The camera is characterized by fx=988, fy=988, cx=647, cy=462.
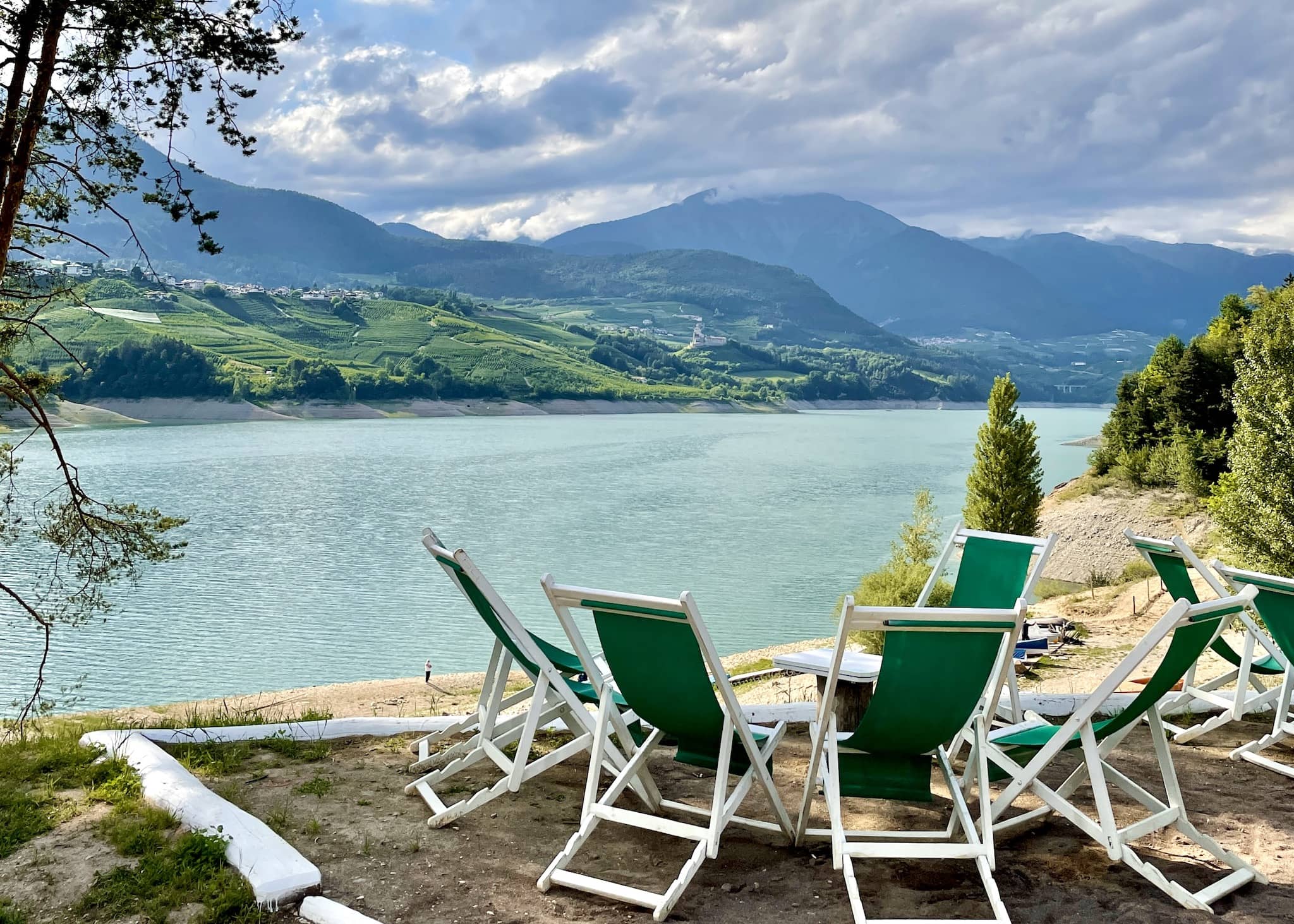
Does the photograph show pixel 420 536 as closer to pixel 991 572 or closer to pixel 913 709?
pixel 991 572

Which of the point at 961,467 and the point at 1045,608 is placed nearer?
the point at 1045,608

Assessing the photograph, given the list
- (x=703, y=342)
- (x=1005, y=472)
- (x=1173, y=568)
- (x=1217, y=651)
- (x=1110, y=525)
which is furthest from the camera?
(x=703, y=342)

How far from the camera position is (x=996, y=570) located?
451 centimetres

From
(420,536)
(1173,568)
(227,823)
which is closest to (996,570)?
(1173,568)

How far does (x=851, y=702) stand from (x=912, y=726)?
1.18 meters

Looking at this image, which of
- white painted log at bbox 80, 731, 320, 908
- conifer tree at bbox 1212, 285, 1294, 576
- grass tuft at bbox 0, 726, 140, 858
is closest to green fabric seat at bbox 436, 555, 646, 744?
white painted log at bbox 80, 731, 320, 908

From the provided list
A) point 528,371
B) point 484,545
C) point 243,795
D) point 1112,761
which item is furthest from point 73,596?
point 528,371

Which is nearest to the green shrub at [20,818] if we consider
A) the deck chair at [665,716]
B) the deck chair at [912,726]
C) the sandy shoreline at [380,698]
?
the deck chair at [665,716]

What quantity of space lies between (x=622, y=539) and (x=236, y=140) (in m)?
27.9

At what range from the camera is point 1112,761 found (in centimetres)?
413

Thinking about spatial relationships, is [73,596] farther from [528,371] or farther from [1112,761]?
[528,371]

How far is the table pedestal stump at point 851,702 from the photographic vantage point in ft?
13.2

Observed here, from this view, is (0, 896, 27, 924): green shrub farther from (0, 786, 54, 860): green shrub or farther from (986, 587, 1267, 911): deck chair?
(986, 587, 1267, 911): deck chair

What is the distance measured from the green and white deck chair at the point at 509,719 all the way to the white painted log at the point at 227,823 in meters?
0.55
